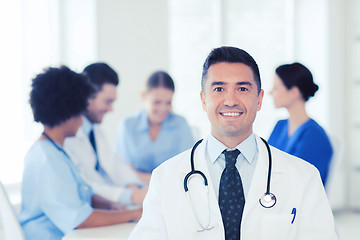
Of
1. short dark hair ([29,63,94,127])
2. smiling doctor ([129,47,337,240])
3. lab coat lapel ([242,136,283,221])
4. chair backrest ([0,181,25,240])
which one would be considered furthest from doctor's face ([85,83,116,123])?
lab coat lapel ([242,136,283,221])

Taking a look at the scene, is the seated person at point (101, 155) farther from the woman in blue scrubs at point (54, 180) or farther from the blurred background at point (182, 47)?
the blurred background at point (182, 47)

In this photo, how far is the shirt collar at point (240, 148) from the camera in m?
1.67

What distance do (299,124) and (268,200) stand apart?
1410 mm

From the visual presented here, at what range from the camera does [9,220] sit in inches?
83.4

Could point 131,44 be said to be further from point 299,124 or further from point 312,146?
point 312,146

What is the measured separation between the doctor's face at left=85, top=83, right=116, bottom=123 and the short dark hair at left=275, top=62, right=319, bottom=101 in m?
1.11

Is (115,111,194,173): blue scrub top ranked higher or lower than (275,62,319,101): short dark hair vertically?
lower

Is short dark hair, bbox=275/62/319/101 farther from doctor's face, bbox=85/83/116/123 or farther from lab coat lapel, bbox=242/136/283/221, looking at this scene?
lab coat lapel, bbox=242/136/283/221

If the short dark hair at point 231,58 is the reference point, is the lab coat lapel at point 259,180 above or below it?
below

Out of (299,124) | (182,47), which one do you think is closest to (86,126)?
(299,124)

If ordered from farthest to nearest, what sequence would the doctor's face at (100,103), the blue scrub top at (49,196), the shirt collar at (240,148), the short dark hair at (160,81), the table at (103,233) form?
the short dark hair at (160,81) → the doctor's face at (100,103) → the blue scrub top at (49,196) → the table at (103,233) → the shirt collar at (240,148)

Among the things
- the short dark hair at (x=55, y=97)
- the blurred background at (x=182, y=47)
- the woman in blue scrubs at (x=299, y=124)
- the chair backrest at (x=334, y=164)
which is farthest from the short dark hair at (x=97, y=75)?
the chair backrest at (x=334, y=164)

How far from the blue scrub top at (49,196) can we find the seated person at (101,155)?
1.42 ft

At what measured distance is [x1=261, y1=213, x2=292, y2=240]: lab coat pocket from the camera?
61.6 inches
